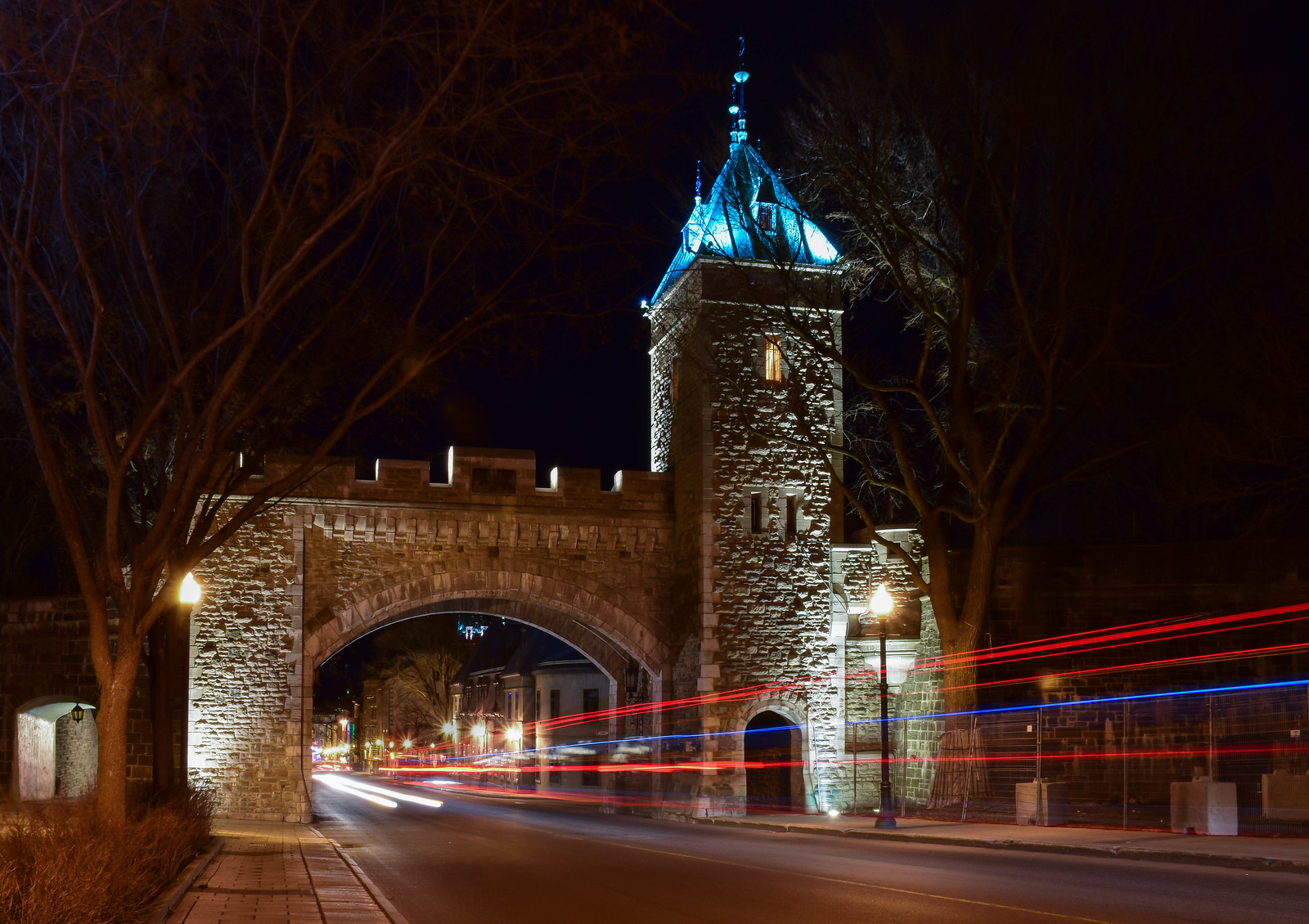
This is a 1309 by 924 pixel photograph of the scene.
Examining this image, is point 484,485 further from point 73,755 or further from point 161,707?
point 73,755

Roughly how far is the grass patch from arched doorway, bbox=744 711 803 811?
15.0 metres

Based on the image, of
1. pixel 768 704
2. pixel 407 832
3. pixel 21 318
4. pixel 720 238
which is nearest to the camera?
pixel 21 318

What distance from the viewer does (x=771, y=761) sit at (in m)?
26.2

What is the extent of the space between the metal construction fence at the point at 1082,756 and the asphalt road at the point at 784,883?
4.53 m

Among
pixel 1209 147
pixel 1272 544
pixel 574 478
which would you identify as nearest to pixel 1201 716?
pixel 1272 544

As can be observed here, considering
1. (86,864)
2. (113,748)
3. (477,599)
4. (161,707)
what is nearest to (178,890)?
(86,864)

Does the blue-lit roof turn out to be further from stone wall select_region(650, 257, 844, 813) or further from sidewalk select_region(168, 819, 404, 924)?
sidewalk select_region(168, 819, 404, 924)

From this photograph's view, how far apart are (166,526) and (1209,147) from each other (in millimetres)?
17249

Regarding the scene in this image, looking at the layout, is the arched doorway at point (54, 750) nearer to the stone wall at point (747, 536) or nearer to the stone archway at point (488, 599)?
the stone archway at point (488, 599)

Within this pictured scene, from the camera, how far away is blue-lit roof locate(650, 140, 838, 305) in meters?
25.2

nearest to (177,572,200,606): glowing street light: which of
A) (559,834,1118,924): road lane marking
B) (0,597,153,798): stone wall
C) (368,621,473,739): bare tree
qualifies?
(559,834,1118,924): road lane marking

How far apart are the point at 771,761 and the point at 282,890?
16.9m

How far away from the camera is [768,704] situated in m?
25.5

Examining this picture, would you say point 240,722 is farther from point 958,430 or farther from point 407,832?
point 958,430
